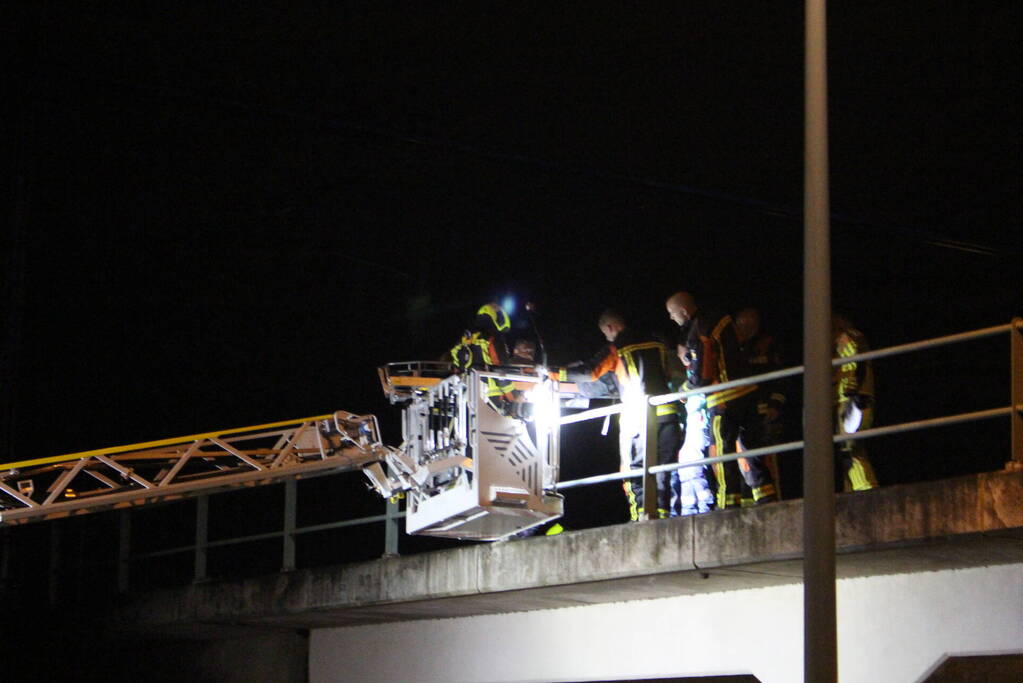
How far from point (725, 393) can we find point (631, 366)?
84 cm

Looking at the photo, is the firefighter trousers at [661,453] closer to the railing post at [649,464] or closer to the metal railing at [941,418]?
the railing post at [649,464]

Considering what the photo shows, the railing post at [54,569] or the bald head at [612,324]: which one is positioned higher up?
the bald head at [612,324]

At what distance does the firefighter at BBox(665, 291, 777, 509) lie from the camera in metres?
9.77

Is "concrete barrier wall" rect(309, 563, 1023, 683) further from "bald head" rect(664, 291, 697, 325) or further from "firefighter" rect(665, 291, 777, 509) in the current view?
"bald head" rect(664, 291, 697, 325)

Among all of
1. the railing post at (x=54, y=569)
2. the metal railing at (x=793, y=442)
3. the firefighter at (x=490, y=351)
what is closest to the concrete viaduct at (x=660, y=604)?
the metal railing at (x=793, y=442)

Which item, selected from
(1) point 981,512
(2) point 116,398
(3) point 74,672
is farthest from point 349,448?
(2) point 116,398

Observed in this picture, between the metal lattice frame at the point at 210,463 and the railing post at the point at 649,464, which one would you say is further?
the metal lattice frame at the point at 210,463

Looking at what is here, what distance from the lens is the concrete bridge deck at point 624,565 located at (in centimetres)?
759

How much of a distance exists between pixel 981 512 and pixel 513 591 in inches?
169

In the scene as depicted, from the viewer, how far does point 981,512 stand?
734 centimetres

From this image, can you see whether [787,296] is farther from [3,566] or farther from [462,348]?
[3,566]

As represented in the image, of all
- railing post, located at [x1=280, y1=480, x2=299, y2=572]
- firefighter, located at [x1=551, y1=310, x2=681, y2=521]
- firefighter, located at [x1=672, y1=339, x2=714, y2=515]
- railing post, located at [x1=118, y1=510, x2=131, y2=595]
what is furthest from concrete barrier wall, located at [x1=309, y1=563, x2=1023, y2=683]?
railing post, located at [x1=118, y1=510, x2=131, y2=595]

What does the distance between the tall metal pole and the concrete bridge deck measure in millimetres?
1369

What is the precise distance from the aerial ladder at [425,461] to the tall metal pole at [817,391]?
142 inches
